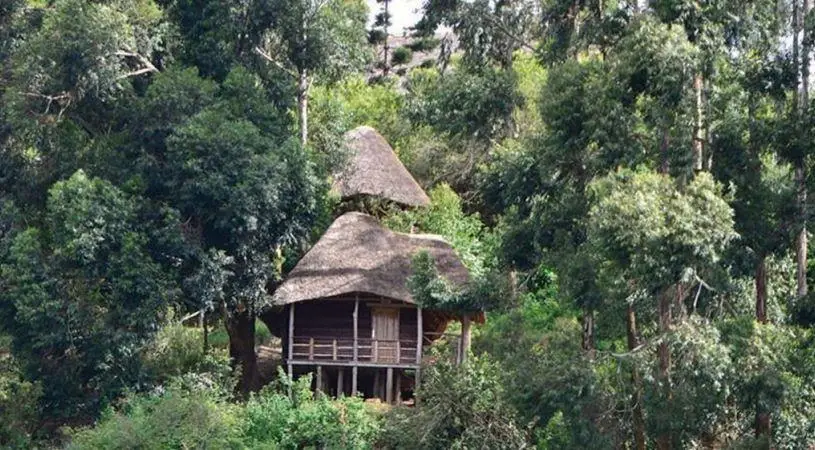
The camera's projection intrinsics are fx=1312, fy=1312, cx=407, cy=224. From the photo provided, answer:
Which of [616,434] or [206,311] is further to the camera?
[206,311]

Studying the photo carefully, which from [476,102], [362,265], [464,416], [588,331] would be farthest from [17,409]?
[476,102]

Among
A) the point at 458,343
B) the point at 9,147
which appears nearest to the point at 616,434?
the point at 458,343

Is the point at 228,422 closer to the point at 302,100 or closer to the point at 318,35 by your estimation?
the point at 302,100

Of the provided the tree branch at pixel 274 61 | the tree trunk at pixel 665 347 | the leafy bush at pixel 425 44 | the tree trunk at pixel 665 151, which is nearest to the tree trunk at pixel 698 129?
the tree trunk at pixel 665 151

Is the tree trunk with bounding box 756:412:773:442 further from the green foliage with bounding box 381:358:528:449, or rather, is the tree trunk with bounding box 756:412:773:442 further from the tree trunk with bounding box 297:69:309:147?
the tree trunk with bounding box 297:69:309:147

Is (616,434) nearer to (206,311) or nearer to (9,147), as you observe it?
(206,311)

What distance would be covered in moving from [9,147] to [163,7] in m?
4.72

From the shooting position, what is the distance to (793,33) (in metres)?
22.0

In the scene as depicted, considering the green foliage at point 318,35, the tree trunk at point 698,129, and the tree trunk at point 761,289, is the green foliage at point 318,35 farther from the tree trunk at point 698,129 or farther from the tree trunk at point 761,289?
the tree trunk at point 761,289

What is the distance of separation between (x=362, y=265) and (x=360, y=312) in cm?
163

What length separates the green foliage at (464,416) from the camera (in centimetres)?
2377

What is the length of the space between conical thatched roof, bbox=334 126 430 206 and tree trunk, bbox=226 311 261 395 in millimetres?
4882

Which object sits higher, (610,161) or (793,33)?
(793,33)

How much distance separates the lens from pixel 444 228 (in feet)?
114
